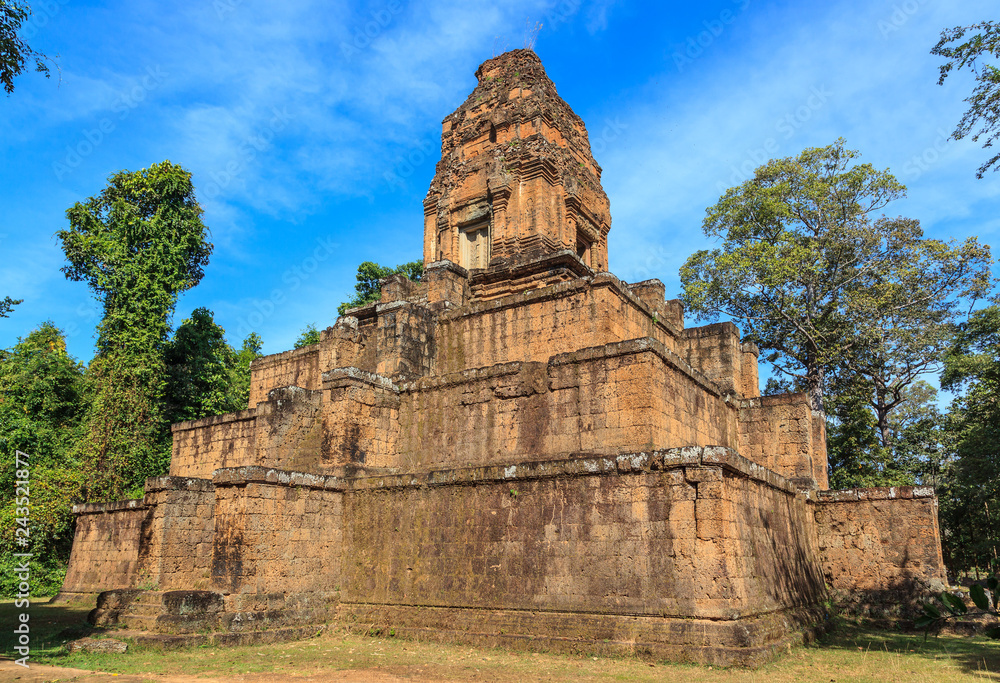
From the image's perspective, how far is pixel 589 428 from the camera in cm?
1069

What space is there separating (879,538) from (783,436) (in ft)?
8.57

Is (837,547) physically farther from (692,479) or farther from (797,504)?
(692,479)

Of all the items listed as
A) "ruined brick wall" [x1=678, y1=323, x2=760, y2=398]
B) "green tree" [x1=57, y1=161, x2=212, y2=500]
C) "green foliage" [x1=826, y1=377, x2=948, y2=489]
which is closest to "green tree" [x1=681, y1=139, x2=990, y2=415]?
"green foliage" [x1=826, y1=377, x2=948, y2=489]

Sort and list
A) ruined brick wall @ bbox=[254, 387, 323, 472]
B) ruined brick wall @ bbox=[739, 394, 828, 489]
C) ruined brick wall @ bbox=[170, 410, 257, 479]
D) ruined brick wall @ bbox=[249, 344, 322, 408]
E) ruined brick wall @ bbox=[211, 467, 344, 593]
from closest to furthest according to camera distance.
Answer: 1. ruined brick wall @ bbox=[211, 467, 344, 593]
2. ruined brick wall @ bbox=[254, 387, 323, 472]
3. ruined brick wall @ bbox=[739, 394, 828, 489]
4. ruined brick wall @ bbox=[170, 410, 257, 479]
5. ruined brick wall @ bbox=[249, 344, 322, 408]

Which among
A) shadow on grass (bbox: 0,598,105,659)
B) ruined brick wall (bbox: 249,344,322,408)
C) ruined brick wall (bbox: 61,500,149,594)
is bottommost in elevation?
shadow on grass (bbox: 0,598,105,659)

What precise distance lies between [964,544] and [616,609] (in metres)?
25.9

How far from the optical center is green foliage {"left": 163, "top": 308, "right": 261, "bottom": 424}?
23.9 metres

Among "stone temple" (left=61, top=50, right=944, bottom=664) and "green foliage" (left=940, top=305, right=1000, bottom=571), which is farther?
"green foliage" (left=940, top=305, right=1000, bottom=571)

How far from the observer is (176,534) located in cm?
1227

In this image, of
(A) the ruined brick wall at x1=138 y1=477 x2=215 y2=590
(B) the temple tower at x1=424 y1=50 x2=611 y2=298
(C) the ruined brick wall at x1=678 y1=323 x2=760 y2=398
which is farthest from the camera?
(B) the temple tower at x1=424 y1=50 x2=611 y2=298

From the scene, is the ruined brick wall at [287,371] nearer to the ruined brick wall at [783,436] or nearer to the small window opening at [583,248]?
the small window opening at [583,248]

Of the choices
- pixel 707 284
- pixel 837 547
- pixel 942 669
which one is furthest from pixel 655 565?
pixel 707 284

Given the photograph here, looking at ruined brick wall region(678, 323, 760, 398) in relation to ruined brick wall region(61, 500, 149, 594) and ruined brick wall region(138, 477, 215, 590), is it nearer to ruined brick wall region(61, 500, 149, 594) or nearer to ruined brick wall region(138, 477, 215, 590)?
ruined brick wall region(138, 477, 215, 590)

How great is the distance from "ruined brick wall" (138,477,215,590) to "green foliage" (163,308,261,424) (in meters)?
11.3
